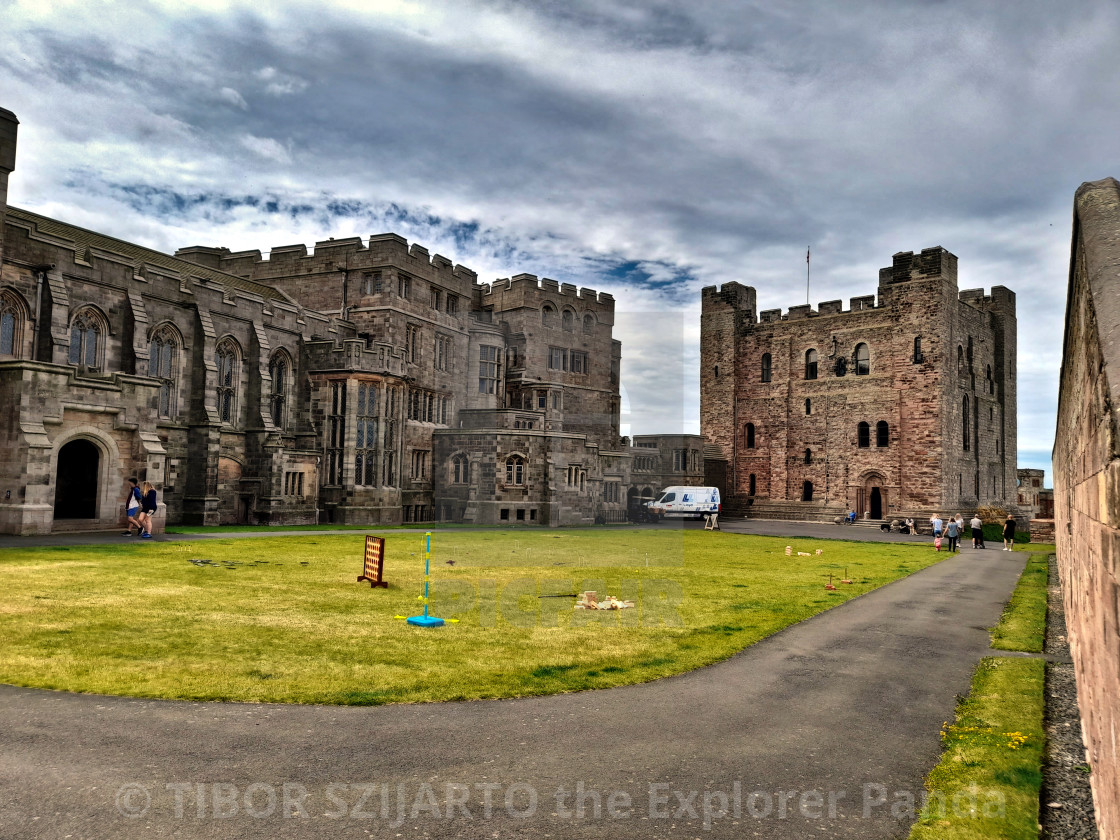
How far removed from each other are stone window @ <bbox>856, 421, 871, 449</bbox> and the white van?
41.0 feet

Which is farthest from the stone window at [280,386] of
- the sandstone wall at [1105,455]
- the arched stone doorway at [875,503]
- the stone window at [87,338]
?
the arched stone doorway at [875,503]

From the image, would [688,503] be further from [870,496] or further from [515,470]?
[870,496]

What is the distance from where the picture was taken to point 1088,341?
450cm

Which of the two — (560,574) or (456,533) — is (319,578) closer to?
(560,574)

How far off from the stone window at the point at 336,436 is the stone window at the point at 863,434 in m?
35.1

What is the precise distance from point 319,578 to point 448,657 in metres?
7.77

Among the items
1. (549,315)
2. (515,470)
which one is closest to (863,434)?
(549,315)

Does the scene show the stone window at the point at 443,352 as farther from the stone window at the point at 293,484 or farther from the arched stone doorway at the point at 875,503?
the arched stone doorway at the point at 875,503

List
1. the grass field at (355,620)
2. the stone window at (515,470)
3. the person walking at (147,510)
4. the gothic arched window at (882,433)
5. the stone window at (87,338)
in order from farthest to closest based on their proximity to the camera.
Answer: the gothic arched window at (882,433), the stone window at (515,470), the stone window at (87,338), the person walking at (147,510), the grass field at (355,620)

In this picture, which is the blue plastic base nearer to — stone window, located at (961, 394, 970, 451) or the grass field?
the grass field

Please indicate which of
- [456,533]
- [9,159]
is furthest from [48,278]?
[456,533]

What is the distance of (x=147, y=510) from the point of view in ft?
78.7

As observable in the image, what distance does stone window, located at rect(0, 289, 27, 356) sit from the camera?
85.7 feet

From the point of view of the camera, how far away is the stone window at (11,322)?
26.1m
